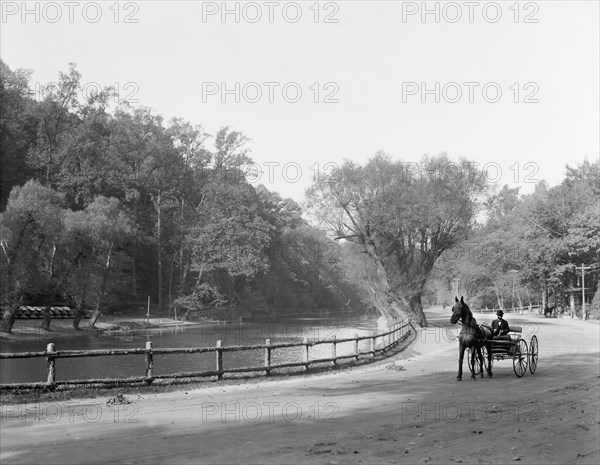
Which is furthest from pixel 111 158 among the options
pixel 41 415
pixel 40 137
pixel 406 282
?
pixel 41 415

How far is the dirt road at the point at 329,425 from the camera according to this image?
838cm

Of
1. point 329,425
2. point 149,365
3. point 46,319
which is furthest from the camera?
point 46,319

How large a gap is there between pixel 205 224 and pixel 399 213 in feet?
107

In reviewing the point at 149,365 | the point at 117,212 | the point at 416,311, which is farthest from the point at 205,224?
the point at 149,365

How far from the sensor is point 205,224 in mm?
78250

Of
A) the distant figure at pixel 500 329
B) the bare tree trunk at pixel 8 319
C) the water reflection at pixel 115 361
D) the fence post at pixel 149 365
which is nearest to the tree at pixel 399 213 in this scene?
the water reflection at pixel 115 361

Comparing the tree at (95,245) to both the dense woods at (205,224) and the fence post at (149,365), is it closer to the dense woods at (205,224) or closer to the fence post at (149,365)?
the dense woods at (205,224)

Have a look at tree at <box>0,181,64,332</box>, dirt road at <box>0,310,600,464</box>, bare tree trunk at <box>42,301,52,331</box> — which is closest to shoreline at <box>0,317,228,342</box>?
bare tree trunk at <box>42,301,52,331</box>

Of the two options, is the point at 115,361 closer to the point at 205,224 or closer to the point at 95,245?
the point at 95,245

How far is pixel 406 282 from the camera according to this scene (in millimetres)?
54375

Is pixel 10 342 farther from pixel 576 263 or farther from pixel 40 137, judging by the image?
pixel 576 263

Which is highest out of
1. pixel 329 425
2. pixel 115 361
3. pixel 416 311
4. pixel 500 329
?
pixel 500 329

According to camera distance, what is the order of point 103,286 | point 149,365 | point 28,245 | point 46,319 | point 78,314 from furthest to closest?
Answer: point 103,286, point 78,314, point 46,319, point 28,245, point 149,365

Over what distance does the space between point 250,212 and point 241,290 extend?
640 inches
